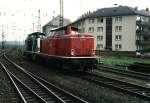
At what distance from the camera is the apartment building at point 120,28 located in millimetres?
74438

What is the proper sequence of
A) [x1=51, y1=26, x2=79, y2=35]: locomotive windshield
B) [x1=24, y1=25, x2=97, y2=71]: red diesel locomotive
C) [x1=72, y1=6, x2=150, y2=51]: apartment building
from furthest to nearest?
[x1=72, y1=6, x2=150, y2=51]: apartment building < [x1=51, y1=26, x2=79, y2=35]: locomotive windshield < [x1=24, y1=25, x2=97, y2=71]: red diesel locomotive

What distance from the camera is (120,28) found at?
77000 mm

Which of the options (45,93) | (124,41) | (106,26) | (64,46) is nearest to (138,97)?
(45,93)

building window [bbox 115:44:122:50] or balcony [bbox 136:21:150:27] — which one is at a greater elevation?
balcony [bbox 136:21:150:27]

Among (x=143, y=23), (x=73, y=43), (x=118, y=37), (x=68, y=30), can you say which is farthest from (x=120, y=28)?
(x=73, y=43)

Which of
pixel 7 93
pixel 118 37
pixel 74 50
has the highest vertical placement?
pixel 118 37

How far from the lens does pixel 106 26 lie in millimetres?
80062

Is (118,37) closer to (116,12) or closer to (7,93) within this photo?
(116,12)

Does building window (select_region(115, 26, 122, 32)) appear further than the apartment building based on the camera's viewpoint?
Yes

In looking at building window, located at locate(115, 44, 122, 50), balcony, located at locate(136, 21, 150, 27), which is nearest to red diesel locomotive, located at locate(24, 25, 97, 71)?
building window, located at locate(115, 44, 122, 50)

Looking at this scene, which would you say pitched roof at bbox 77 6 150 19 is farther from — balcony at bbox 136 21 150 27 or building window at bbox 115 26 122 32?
building window at bbox 115 26 122 32

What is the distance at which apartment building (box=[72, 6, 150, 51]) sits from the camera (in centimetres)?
7444

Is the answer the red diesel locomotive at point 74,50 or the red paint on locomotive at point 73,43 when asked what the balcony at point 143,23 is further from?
the red paint on locomotive at point 73,43

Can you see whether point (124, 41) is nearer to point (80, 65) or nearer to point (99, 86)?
point (80, 65)
